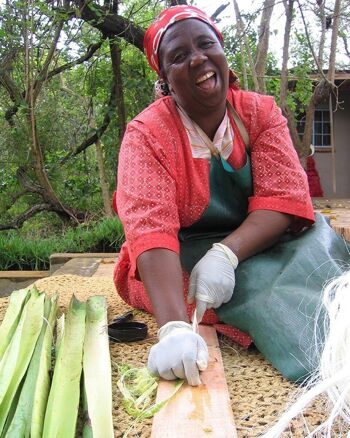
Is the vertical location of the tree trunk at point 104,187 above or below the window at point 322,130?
above

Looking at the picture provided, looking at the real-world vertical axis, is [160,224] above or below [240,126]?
below

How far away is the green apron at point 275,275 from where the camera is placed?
6.01 feet

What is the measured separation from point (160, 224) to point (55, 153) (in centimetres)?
652

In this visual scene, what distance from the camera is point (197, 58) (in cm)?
217

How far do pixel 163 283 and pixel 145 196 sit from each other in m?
0.36

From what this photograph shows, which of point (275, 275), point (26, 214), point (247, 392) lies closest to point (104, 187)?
point (26, 214)

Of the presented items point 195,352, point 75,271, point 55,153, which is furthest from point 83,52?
point 195,352

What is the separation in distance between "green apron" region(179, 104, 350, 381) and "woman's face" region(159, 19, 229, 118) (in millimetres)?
252

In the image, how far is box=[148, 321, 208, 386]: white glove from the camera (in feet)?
5.21

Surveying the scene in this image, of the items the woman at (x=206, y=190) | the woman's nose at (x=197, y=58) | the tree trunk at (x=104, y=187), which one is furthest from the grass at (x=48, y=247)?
the woman's nose at (x=197, y=58)

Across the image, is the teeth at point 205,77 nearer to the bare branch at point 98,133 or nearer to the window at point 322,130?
the bare branch at point 98,133

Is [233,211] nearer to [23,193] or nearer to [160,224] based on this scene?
[160,224]

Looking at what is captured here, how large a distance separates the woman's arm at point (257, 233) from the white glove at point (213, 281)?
9cm

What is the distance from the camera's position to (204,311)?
205 centimetres
